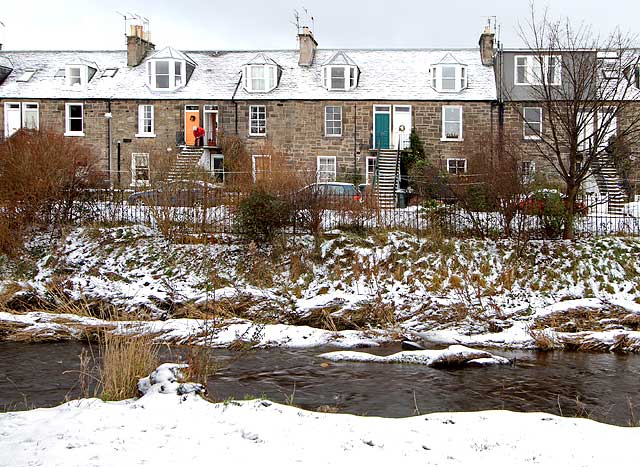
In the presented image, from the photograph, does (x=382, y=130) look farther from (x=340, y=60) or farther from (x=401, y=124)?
(x=340, y=60)

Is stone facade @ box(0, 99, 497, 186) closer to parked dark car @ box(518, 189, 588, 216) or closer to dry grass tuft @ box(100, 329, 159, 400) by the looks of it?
parked dark car @ box(518, 189, 588, 216)

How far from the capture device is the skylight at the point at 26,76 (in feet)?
122

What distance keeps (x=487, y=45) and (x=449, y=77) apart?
317 cm

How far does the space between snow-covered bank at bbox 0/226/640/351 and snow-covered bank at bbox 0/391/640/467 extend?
7246mm

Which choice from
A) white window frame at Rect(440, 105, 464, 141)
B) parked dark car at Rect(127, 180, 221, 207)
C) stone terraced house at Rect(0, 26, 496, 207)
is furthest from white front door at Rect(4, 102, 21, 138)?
white window frame at Rect(440, 105, 464, 141)

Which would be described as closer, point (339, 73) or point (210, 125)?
point (339, 73)

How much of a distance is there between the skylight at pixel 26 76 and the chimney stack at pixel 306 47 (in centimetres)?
1481

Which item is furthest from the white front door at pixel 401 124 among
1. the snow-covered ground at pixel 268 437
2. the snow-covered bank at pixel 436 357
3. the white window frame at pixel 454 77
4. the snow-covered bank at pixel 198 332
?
the snow-covered ground at pixel 268 437

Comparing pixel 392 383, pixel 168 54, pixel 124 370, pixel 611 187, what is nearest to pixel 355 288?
pixel 392 383

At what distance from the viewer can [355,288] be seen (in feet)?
62.8

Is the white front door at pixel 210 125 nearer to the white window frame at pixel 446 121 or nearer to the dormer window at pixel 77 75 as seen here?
the dormer window at pixel 77 75

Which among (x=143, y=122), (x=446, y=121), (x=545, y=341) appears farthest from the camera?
(x=143, y=122)

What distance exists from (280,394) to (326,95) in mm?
25940

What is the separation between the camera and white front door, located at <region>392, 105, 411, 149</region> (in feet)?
116
